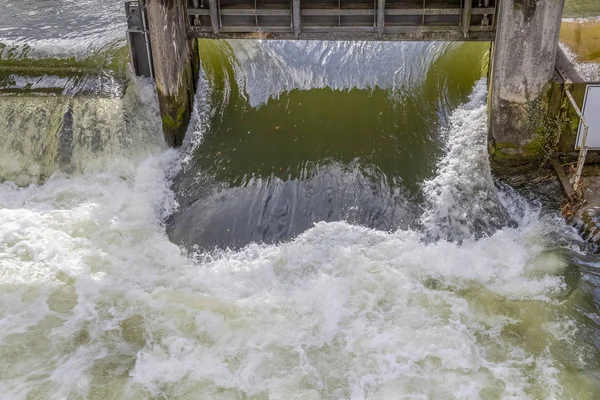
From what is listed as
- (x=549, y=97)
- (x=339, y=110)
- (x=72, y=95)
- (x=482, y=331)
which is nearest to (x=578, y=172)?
(x=549, y=97)

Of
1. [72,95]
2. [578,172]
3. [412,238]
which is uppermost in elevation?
[72,95]

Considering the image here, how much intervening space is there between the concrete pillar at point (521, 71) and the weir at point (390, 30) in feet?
0.05

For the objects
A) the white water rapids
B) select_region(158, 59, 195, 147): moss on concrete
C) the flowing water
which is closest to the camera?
the white water rapids

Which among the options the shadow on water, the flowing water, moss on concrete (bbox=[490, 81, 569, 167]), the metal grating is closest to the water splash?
the flowing water

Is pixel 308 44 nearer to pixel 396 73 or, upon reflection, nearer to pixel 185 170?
pixel 396 73

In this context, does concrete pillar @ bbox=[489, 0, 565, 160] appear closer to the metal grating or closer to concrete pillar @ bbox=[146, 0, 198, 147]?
the metal grating

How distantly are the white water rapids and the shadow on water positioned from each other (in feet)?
1.33

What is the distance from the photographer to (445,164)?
9.91 metres

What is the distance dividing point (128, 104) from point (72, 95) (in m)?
0.94

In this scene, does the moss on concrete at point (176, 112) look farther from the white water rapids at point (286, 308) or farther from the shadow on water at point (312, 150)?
the white water rapids at point (286, 308)

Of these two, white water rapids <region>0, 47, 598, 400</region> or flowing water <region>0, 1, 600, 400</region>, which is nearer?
white water rapids <region>0, 47, 598, 400</region>

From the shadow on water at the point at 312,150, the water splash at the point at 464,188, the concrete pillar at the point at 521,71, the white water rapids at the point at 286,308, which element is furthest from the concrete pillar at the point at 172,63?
the concrete pillar at the point at 521,71

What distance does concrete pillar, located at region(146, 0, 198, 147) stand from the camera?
9.84m

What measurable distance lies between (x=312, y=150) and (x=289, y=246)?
2.17 m
